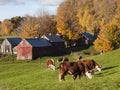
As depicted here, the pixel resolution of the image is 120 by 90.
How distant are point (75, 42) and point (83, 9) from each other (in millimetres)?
35415

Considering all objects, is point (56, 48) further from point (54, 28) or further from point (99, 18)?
point (99, 18)

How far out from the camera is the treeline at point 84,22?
3253 inches

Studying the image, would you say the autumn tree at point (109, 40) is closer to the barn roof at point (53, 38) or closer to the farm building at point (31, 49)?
the farm building at point (31, 49)

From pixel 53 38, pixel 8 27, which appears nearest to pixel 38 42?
pixel 53 38

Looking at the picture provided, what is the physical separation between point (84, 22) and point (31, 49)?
53.2 m

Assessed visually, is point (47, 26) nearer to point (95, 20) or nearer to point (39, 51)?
point (95, 20)

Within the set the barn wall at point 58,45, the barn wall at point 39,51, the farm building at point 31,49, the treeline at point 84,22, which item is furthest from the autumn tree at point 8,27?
the farm building at point 31,49

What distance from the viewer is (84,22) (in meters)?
138

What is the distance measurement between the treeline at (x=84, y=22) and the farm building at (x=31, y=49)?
14661mm

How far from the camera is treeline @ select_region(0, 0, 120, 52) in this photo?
8262cm

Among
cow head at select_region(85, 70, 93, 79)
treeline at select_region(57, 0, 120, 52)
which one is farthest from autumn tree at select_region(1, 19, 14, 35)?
cow head at select_region(85, 70, 93, 79)

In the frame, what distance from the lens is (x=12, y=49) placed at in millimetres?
100250

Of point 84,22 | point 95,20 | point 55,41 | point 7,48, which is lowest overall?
point 7,48

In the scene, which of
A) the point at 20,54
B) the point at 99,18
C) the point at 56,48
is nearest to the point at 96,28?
the point at 99,18
